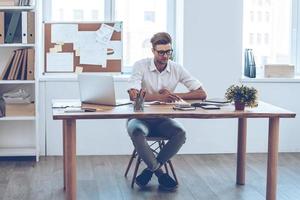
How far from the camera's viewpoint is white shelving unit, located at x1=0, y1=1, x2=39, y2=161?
5.47 metres

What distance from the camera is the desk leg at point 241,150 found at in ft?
15.2

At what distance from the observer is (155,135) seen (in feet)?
14.9

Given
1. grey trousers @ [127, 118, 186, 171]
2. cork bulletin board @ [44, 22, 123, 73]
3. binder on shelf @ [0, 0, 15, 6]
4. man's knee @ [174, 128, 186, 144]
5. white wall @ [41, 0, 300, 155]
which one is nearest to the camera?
grey trousers @ [127, 118, 186, 171]

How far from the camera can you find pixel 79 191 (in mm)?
4512

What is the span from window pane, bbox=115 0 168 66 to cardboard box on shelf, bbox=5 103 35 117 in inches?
45.4

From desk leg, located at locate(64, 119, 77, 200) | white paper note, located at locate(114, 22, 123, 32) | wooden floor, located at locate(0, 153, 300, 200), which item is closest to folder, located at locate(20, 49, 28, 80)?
wooden floor, located at locate(0, 153, 300, 200)

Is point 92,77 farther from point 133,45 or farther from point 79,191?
point 133,45

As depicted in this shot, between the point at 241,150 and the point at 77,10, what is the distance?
2414 mm

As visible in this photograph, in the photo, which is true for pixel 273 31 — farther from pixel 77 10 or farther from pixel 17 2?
pixel 17 2

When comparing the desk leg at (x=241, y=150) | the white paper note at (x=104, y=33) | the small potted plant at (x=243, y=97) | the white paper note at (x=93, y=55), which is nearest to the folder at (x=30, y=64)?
the white paper note at (x=93, y=55)

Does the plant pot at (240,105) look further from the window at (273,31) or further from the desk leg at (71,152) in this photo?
the window at (273,31)

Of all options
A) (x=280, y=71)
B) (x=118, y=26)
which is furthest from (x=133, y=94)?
(x=280, y=71)

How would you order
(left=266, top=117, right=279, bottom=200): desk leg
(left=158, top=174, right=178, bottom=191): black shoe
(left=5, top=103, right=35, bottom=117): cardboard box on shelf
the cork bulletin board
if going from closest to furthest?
(left=266, top=117, right=279, bottom=200): desk leg
(left=158, top=174, right=178, bottom=191): black shoe
(left=5, top=103, right=35, bottom=117): cardboard box on shelf
the cork bulletin board

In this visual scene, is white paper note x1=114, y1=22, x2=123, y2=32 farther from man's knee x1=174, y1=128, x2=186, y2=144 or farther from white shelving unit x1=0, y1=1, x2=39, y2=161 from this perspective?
man's knee x1=174, y1=128, x2=186, y2=144
